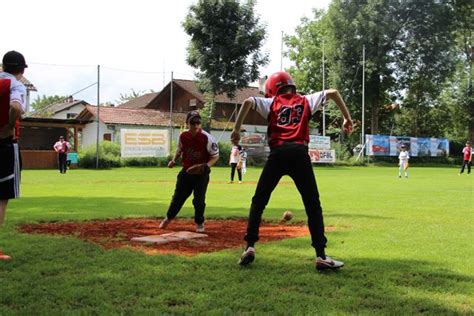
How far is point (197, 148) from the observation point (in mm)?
8344

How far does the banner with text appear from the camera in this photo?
164ft

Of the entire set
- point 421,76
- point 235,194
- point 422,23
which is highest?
point 422,23

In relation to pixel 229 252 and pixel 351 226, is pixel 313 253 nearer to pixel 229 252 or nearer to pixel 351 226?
pixel 229 252

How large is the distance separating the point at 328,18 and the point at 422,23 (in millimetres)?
9966

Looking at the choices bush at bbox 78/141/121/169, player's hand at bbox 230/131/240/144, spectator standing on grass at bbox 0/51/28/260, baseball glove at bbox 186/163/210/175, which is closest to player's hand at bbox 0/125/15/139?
spectator standing on grass at bbox 0/51/28/260

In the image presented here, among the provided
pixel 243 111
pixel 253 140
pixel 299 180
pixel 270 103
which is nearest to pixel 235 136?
pixel 243 111

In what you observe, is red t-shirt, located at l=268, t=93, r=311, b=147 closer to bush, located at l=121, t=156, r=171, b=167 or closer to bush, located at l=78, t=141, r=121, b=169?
bush, located at l=78, t=141, r=121, b=169

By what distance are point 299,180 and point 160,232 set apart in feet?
10.6

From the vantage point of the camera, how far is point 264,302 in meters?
4.17

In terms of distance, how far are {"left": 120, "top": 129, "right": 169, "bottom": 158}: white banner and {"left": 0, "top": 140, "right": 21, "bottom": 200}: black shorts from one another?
31300 mm

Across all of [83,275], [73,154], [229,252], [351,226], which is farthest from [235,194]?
[73,154]

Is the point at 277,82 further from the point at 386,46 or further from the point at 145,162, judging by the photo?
the point at 386,46

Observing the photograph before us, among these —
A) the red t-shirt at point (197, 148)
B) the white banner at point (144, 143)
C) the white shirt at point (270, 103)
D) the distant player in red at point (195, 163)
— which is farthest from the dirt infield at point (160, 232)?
the white banner at point (144, 143)

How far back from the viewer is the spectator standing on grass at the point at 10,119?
216 inches
